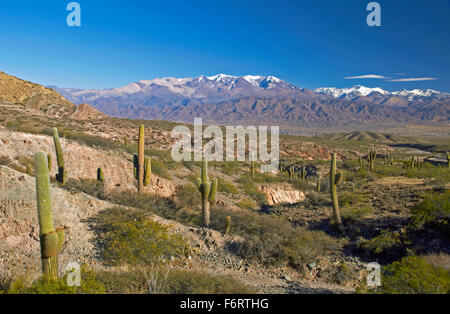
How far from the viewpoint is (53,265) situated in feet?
16.9

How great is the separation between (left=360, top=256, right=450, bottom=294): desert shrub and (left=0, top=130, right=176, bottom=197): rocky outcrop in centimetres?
1126

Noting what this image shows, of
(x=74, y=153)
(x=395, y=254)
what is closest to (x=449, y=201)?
(x=395, y=254)

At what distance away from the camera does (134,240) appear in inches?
289

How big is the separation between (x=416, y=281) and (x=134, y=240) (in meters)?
6.18

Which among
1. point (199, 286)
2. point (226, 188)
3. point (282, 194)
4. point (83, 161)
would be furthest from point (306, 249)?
point (282, 194)

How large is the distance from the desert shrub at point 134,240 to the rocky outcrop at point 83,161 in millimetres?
5471

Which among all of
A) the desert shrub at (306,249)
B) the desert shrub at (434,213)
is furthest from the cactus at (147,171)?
the desert shrub at (434,213)

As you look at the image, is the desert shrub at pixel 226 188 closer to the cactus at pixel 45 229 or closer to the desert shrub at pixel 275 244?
the desert shrub at pixel 275 244

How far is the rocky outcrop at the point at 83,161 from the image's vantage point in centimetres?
1395

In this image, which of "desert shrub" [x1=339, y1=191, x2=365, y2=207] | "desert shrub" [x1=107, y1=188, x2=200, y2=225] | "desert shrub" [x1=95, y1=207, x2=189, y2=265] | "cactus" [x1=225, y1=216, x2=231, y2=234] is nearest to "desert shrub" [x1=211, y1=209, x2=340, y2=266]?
"cactus" [x1=225, y1=216, x2=231, y2=234]

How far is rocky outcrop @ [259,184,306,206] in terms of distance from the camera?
20516mm

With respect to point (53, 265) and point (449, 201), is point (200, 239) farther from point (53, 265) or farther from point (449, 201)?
point (449, 201)
